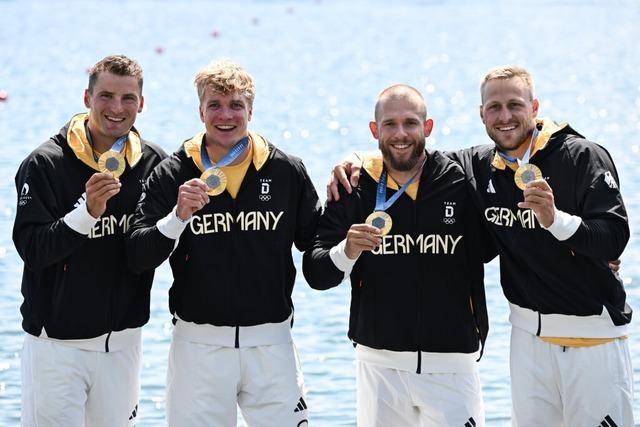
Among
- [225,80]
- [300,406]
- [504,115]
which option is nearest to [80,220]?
[225,80]

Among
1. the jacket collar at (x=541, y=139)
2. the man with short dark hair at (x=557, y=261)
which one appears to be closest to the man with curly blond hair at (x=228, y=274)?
the man with short dark hair at (x=557, y=261)

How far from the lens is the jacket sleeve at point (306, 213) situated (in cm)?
626

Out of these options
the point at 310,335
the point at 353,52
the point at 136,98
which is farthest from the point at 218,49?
the point at 136,98

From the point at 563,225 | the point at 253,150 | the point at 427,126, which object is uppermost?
the point at 427,126

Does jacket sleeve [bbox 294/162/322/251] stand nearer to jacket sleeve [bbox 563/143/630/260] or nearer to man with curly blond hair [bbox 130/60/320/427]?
man with curly blond hair [bbox 130/60/320/427]

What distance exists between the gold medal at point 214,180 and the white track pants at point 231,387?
2.62 ft

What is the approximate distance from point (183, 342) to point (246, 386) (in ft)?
1.29

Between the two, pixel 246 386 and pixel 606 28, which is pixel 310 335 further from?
pixel 606 28

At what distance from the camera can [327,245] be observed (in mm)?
6113

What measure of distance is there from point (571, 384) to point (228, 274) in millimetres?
1781

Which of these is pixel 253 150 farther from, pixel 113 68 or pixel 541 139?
pixel 541 139

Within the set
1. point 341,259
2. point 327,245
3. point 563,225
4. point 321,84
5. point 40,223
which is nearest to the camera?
Result: point 563,225

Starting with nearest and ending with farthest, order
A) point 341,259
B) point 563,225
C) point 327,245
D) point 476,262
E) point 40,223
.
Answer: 1. point 563,225
2. point 341,259
3. point 40,223
4. point 327,245
5. point 476,262

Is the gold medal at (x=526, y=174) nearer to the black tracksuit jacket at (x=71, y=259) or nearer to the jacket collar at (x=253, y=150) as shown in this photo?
the jacket collar at (x=253, y=150)
